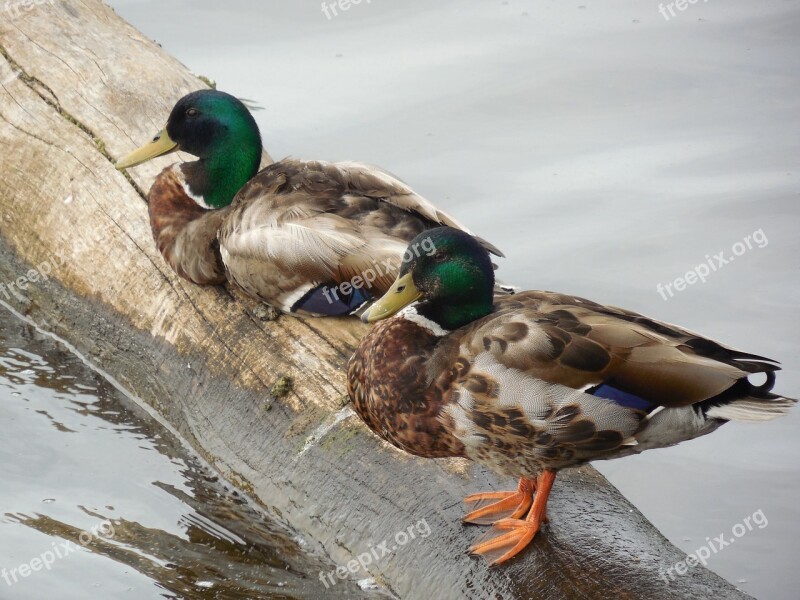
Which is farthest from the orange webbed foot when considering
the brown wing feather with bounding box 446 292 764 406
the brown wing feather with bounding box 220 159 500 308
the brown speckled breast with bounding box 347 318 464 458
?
the brown wing feather with bounding box 220 159 500 308

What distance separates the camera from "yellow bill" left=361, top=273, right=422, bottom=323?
370 centimetres

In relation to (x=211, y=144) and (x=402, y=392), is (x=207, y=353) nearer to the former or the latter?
(x=211, y=144)

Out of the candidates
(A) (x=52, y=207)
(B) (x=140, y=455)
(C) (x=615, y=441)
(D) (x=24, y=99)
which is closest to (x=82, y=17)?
(D) (x=24, y=99)

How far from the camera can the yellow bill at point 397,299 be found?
3701 mm

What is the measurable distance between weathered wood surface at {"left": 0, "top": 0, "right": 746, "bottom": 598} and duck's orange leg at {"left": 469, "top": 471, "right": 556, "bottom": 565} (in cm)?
4

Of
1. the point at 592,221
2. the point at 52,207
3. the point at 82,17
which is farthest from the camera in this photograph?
the point at 592,221

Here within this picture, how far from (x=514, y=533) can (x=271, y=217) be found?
1684mm

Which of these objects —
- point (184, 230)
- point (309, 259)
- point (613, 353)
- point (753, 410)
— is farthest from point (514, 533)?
point (184, 230)

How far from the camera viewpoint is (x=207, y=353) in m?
4.43

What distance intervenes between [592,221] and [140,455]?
299 cm

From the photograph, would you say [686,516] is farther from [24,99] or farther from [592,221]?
[24,99]

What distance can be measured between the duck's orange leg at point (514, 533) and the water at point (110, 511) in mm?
501

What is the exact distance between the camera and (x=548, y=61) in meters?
7.99

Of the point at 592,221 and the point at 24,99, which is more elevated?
the point at 24,99
